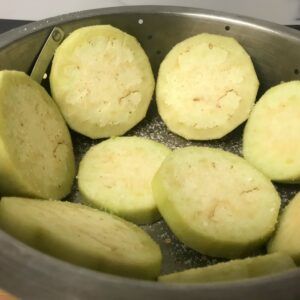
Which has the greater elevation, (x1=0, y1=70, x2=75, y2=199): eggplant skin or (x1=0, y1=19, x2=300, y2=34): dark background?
(x1=0, y1=19, x2=300, y2=34): dark background

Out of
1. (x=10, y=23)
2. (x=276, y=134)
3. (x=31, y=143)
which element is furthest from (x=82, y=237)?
(x=10, y=23)

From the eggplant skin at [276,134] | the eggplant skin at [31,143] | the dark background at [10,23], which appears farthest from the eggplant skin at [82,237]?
the dark background at [10,23]

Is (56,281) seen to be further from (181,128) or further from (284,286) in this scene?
(181,128)

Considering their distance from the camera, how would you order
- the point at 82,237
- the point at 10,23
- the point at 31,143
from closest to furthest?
1. the point at 82,237
2. the point at 31,143
3. the point at 10,23

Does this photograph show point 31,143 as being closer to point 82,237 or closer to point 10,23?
point 82,237

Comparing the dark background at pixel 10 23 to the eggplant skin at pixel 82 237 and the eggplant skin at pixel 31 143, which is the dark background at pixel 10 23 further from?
Result: the eggplant skin at pixel 82 237

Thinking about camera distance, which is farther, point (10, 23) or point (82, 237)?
point (10, 23)

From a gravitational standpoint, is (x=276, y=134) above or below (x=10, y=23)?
below

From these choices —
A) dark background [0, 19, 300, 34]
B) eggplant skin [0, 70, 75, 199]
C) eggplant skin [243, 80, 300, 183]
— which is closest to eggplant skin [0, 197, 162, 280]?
eggplant skin [0, 70, 75, 199]

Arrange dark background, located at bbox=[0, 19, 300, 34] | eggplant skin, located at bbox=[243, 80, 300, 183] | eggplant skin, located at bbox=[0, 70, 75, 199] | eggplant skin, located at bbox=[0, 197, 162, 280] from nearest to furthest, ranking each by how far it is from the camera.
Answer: eggplant skin, located at bbox=[0, 197, 162, 280]
eggplant skin, located at bbox=[0, 70, 75, 199]
eggplant skin, located at bbox=[243, 80, 300, 183]
dark background, located at bbox=[0, 19, 300, 34]

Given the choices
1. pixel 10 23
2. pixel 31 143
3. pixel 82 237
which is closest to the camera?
pixel 82 237

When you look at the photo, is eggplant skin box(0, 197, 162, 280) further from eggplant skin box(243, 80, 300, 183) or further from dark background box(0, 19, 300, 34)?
dark background box(0, 19, 300, 34)

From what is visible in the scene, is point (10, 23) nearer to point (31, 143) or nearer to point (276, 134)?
point (31, 143)
